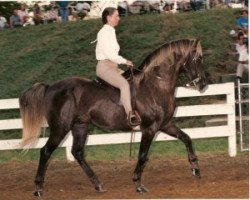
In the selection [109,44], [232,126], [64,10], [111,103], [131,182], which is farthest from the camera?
[64,10]

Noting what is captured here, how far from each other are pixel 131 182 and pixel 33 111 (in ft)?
6.47

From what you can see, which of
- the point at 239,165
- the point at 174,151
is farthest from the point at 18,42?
the point at 239,165

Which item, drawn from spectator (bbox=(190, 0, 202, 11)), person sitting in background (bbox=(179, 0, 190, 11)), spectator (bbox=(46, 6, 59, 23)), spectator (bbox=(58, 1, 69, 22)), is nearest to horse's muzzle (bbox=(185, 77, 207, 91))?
spectator (bbox=(58, 1, 69, 22))

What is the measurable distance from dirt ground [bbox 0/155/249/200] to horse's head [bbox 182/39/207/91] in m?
1.55

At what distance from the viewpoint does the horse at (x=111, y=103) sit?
416 inches

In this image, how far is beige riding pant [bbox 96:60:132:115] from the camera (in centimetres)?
1036

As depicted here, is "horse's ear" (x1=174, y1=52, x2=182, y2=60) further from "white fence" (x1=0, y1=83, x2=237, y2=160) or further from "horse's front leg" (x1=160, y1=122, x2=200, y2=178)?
"white fence" (x1=0, y1=83, x2=237, y2=160)

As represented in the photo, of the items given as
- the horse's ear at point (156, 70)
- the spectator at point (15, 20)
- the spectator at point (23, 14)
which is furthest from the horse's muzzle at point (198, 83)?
the spectator at point (15, 20)

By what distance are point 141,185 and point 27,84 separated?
424 inches

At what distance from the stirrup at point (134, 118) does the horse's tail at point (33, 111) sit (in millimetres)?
1563

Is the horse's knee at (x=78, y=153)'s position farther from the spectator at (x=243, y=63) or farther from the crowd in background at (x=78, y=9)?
the crowd in background at (x=78, y=9)

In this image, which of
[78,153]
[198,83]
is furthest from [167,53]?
[78,153]

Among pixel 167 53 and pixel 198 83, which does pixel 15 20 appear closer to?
pixel 167 53

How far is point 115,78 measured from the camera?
10445mm
